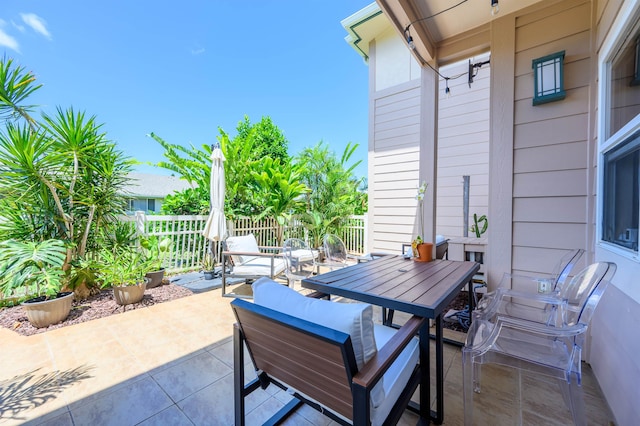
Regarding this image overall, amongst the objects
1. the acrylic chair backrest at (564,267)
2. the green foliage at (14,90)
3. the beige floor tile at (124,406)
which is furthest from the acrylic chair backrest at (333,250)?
the green foliage at (14,90)

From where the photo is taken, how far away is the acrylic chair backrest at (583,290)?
53.6 inches

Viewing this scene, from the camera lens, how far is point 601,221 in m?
2.03

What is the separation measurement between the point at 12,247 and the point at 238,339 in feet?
10.6

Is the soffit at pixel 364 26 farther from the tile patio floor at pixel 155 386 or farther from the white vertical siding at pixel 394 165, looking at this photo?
the tile patio floor at pixel 155 386

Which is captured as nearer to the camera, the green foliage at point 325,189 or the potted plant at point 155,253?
the potted plant at point 155,253

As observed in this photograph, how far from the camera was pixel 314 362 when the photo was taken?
989 millimetres

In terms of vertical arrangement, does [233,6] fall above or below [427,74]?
above

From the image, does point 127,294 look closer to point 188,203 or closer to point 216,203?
point 216,203

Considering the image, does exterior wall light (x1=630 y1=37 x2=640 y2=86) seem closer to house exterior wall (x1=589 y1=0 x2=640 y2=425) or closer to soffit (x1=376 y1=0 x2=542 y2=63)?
house exterior wall (x1=589 y1=0 x2=640 y2=425)

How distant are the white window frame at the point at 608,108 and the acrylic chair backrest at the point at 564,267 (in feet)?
0.57

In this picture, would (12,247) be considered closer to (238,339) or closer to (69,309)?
(69,309)

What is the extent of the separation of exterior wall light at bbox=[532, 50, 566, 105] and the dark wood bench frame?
8.30ft

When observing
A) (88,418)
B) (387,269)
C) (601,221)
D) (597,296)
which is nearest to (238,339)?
(88,418)

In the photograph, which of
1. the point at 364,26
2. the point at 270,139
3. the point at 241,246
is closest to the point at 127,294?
the point at 241,246
